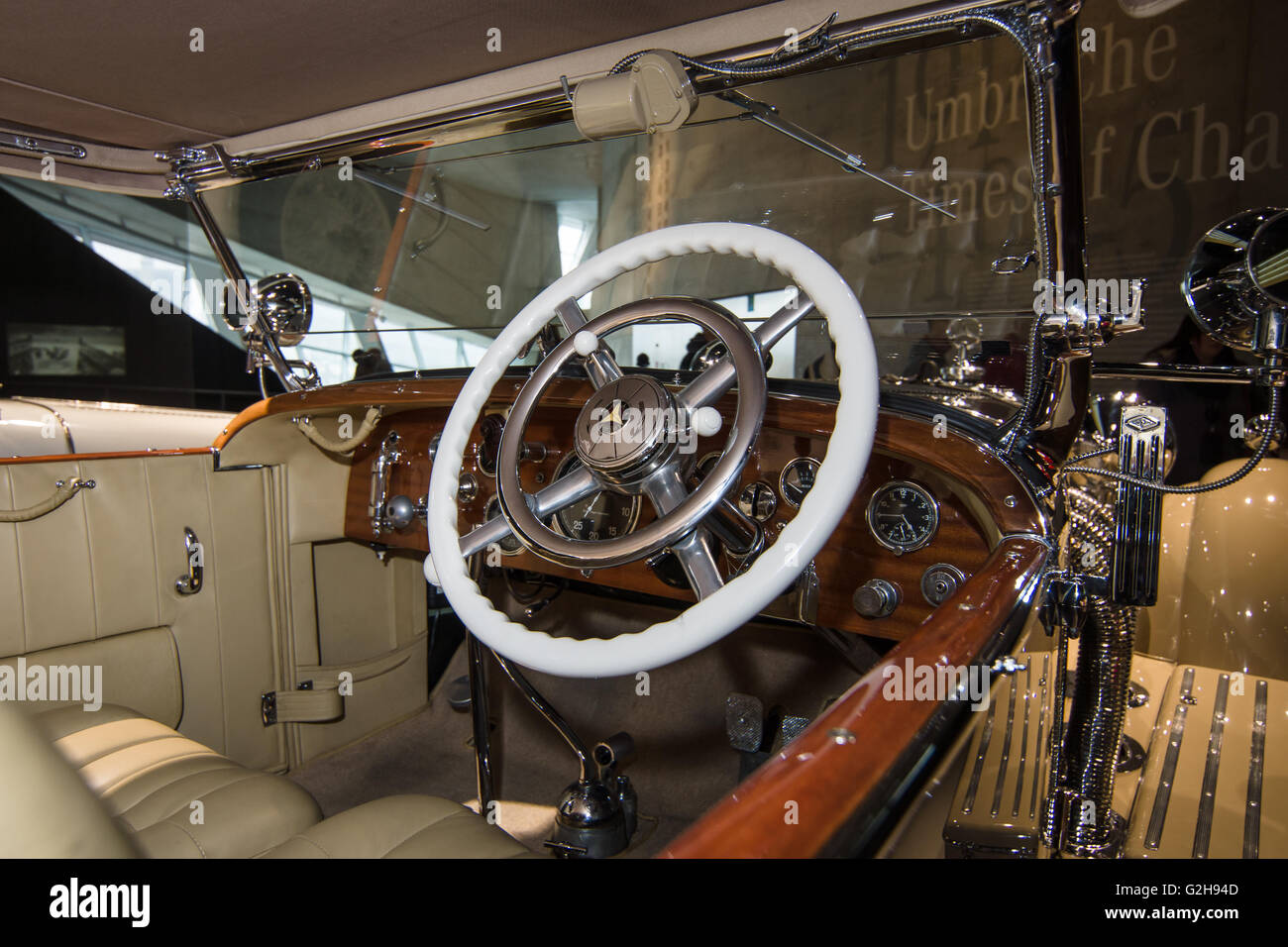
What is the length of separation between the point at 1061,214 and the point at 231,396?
6.07 metres

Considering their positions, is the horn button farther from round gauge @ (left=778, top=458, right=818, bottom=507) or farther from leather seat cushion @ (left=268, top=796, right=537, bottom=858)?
leather seat cushion @ (left=268, top=796, right=537, bottom=858)

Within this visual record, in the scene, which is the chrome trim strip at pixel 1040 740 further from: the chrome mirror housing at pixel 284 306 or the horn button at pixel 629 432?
the chrome mirror housing at pixel 284 306

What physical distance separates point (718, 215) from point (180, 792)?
1.33 metres

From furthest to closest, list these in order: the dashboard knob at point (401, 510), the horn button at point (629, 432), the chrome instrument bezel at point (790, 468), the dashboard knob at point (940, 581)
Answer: the dashboard knob at point (401, 510) < the chrome instrument bezel at point (790, 468) < the dashboard knob at point (940, 581) < the horn button at point (629, 432)

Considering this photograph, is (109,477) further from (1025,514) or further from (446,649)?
(1025,514)

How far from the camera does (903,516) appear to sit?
111cm

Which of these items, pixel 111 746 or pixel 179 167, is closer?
pixel 111 746

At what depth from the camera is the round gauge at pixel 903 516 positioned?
42.6 inches

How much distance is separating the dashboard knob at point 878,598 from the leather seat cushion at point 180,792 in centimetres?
83

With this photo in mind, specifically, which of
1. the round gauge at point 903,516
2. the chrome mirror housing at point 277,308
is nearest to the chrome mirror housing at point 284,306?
the chrome mirror housing at point 277,308

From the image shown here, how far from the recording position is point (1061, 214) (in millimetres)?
900

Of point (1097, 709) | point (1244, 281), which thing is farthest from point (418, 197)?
point (1097, 709)

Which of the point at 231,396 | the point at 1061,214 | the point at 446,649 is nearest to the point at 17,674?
the point at 446,649

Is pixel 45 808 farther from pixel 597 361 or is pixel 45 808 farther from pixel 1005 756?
pixel 1005 756
